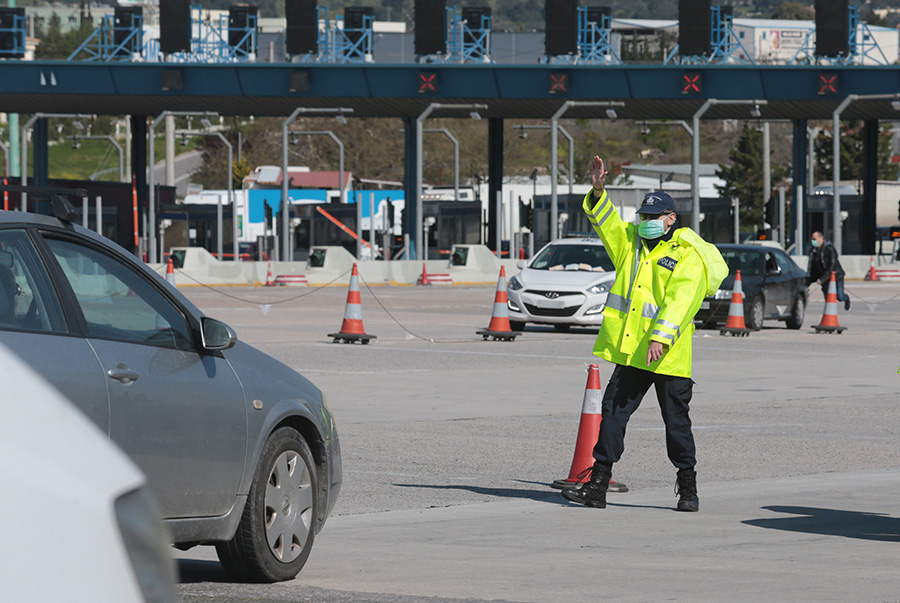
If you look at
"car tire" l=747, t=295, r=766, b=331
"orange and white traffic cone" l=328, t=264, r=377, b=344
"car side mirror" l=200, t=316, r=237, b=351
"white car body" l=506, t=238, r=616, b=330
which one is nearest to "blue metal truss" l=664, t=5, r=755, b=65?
"car tire" l=747, t=295, r=766, b=331

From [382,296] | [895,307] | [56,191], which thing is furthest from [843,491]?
[382,296]

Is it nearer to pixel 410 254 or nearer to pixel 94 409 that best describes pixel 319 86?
pixel 410 254

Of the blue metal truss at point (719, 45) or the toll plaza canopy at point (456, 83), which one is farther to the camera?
the blue metal truss at point (719, 45)

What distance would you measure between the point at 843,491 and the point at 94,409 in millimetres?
5615

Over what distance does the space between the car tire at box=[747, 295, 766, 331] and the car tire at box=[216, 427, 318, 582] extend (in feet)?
65.4

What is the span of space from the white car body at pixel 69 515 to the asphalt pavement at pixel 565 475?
392cm

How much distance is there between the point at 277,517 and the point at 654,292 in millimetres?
3325

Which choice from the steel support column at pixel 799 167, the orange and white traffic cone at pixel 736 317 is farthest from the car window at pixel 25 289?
the steel support column at pixel 799 167

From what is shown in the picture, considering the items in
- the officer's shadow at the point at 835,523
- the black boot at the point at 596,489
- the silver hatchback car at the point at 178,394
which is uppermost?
the silver hatchback car at the point at 178,394

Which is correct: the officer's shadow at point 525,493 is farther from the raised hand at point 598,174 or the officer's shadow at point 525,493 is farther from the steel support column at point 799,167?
the steel support column at point 799,167

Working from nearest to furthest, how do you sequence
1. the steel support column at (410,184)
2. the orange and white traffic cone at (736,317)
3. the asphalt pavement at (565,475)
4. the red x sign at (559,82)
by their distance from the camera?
the asphalt pavement at (565,475), the orange and white traffic cone at (736,317), the red x sign at (559,82), the steel support column at (410,184)

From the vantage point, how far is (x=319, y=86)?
167 ft

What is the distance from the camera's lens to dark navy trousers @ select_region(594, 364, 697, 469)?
29.9 feet

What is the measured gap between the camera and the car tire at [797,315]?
27.2 m
